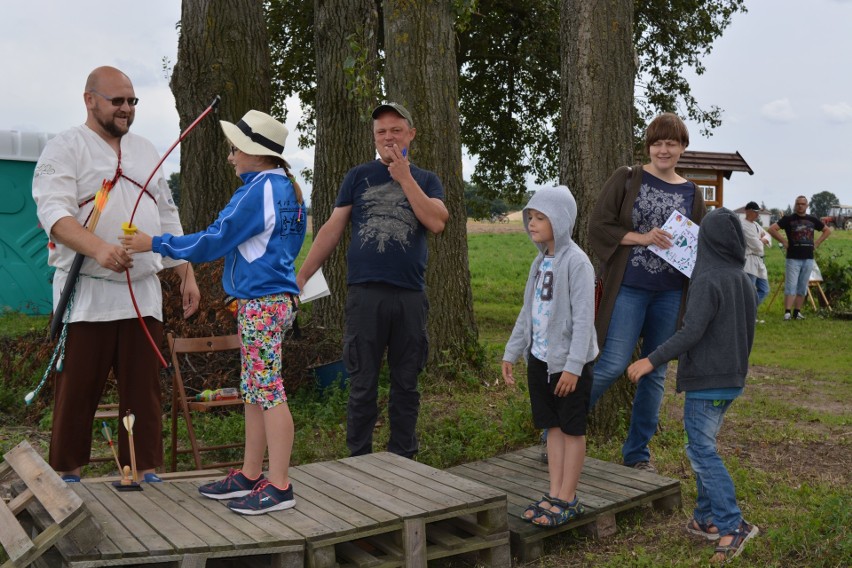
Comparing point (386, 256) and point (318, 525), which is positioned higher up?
point (386, 256)

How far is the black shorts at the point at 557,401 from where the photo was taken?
466 cm

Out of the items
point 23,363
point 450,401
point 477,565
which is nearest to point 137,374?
point 477,565

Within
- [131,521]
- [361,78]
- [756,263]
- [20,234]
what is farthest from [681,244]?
[20,234]

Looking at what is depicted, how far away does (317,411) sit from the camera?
781 cm

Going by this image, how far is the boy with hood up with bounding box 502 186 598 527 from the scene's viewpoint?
4586mm

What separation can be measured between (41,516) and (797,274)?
15.0m

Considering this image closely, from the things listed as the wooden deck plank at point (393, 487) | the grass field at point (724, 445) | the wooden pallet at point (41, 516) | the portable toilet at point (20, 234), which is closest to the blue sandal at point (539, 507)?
the grass field at point (724, 445)

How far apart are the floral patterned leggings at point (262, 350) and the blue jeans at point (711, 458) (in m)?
2.00

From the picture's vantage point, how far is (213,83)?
1071 cm

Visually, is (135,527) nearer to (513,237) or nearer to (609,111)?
(609,111)

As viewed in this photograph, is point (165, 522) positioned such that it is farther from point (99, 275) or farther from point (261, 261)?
point (99, 275)

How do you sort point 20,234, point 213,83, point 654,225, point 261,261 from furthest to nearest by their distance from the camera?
point 20,234
point 213,83
point 654,225
point 261,261

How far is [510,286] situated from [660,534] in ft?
61.4

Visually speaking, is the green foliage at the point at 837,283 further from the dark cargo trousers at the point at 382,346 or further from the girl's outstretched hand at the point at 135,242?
the girl's outstretched hand at the point at 135,242
